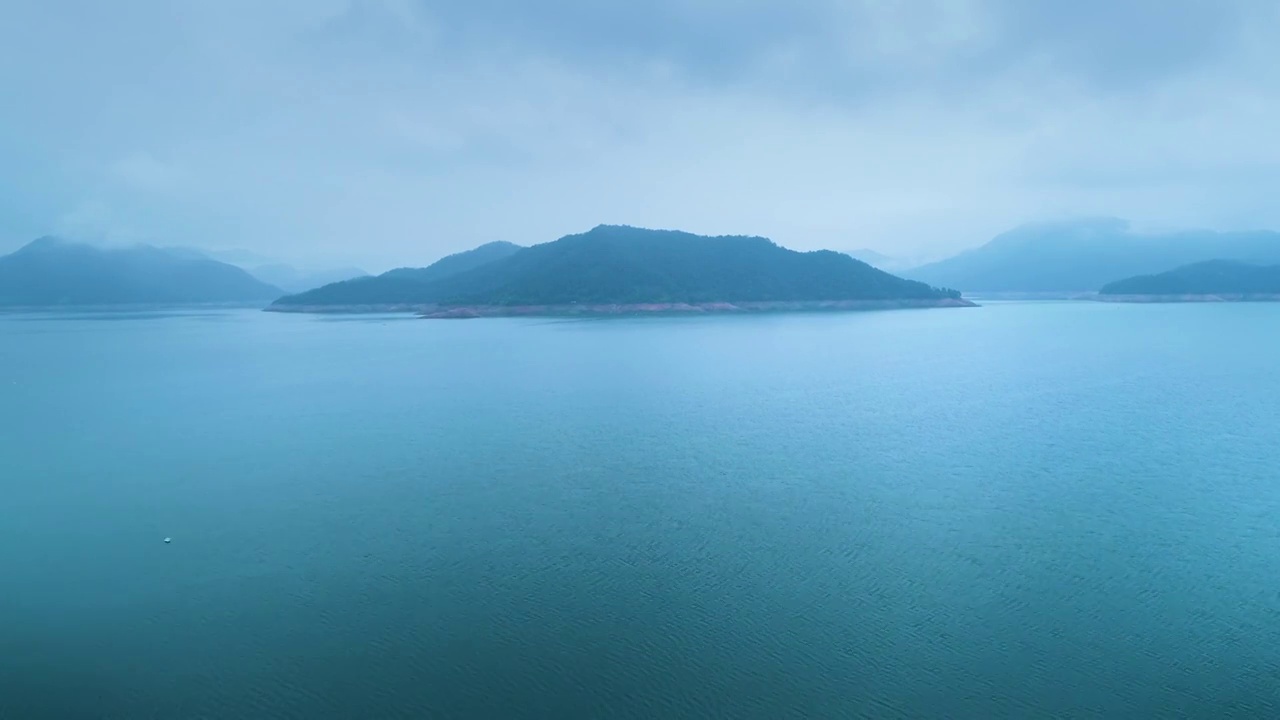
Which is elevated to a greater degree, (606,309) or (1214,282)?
(1214,282)

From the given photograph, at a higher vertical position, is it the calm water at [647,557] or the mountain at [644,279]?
the mountain at [644,279]

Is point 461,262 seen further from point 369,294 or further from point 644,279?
point 644,279

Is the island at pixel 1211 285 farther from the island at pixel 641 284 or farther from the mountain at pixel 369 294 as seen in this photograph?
the mountain at pixel 369 294

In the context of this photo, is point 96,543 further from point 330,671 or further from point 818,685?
point 818,685

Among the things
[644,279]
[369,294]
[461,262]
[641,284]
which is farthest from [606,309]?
[461,262]

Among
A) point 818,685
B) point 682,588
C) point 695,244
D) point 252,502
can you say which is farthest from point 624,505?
point 695,244

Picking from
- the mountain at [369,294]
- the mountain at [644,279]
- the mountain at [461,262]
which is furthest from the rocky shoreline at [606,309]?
the mountain at [461,262]

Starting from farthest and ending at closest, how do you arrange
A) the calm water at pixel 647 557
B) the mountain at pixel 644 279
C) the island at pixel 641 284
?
the mountain at pixel 644 279, the island at pixel 641 284, the calm water at pixel 647 557

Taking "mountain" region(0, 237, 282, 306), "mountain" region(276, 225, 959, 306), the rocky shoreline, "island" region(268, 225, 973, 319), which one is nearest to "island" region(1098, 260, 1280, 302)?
"island" region(268, 225, 973, 319)
